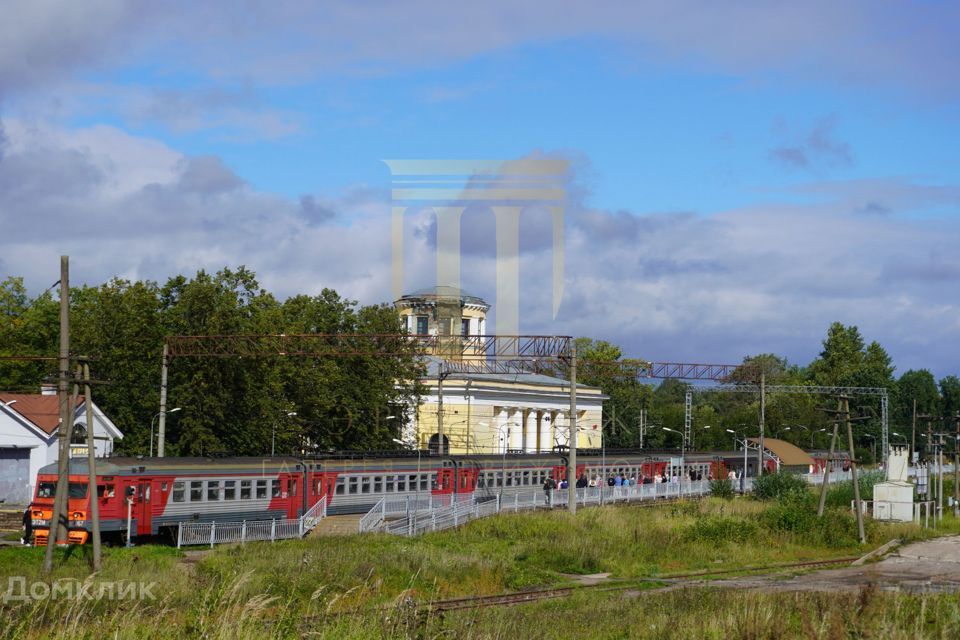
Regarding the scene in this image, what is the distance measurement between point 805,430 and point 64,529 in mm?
106172

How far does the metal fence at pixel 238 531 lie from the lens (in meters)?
37.3

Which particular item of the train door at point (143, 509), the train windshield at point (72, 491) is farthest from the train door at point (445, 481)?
the train windshield at point (72, 491)

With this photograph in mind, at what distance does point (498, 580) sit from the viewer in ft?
99.6

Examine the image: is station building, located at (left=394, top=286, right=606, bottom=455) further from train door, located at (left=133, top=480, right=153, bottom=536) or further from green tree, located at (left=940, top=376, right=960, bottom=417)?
green tree, located at (left=940, top=376, right=960, bottom=417)

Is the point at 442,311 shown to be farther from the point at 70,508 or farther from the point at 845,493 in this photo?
the point at 70,508

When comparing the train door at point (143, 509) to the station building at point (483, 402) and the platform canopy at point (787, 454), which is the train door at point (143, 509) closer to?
the station building at point (483, 402)

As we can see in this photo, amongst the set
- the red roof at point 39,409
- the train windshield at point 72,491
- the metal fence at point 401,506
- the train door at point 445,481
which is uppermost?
the red roof at point 39,409

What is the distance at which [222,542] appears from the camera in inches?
1492

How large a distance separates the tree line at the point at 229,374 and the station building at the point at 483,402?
38.4 ft

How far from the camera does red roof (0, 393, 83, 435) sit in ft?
185

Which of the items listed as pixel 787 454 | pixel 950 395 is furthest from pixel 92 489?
pixel 950 395

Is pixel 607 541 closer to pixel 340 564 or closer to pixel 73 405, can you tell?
pixel 340 564

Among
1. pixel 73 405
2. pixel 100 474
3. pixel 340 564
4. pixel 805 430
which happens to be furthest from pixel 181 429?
pixel 805 430

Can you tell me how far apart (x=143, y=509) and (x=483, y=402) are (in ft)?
198
